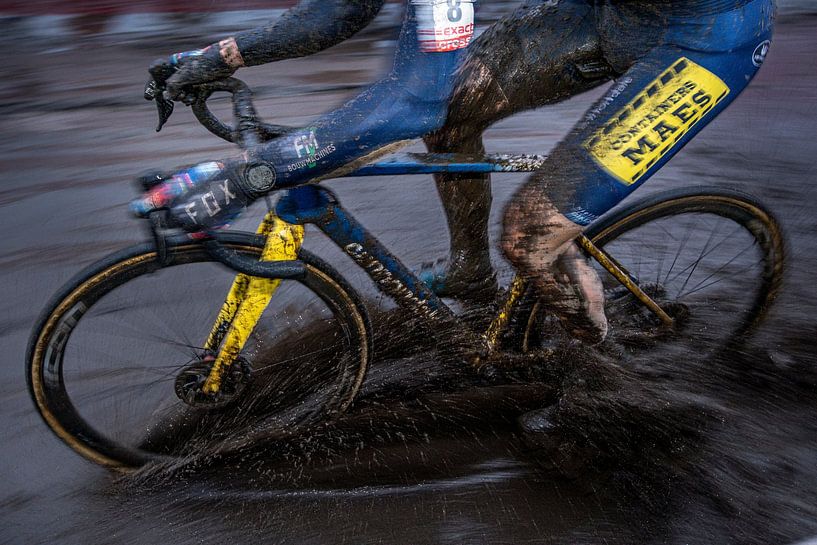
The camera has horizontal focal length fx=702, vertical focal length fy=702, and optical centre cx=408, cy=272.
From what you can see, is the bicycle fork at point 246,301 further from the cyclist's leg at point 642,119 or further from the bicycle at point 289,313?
the cyclist's leg at point 642,119

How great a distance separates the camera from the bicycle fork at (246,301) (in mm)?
2197

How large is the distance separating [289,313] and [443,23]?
1560mm

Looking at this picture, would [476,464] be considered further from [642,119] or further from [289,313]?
[642,119]

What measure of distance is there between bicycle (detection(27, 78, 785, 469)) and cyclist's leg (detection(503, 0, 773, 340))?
171 mm

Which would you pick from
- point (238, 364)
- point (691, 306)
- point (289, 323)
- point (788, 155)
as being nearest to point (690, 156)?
point (788, 155)

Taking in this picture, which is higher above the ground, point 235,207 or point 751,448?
point 235,207

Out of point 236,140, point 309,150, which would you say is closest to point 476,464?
point 309,150

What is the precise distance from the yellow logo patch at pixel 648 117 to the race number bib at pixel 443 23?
51cm

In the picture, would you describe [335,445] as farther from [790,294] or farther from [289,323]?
[790,294]

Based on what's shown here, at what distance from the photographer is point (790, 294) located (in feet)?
10.8

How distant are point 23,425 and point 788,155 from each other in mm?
4746

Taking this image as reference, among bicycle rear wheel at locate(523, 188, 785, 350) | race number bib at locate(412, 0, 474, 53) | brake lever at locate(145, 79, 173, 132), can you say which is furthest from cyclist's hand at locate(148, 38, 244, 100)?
bicycle rear wheel at locate(523, 188, 785, 350)

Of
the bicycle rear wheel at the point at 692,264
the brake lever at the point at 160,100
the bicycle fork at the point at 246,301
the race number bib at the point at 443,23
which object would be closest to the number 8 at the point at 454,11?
the race number bib at the point at 443,23

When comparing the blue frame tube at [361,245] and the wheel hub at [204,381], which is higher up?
the blue frame tube at [361,245]
